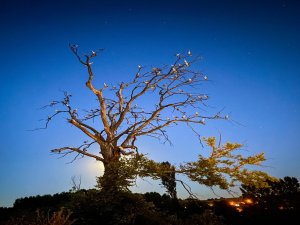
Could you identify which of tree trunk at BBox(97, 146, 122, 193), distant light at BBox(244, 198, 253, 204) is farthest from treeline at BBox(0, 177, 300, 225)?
tree trunk at BBox(97, 146, 122, 193)

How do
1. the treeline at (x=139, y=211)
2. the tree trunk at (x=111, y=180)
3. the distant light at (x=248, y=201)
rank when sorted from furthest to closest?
the distant light at (x=248, y=201) → the tree trunk at (x=111, y=180) → the treeline at (x=139, y=211)

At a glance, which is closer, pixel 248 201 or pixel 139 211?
pixel 139 211

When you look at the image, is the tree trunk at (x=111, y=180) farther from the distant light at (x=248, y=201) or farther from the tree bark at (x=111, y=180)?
the distant light at (x=248, y=201)

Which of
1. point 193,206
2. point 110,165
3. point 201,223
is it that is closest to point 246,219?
point 201,223

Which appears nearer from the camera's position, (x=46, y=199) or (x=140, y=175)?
(x=140, y=175)

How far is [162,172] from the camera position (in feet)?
31.3

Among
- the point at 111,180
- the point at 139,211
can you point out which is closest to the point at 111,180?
the point at 111,180

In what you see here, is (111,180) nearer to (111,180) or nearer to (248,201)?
(111,180)

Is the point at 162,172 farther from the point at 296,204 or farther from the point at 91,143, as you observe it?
the point at 296,204

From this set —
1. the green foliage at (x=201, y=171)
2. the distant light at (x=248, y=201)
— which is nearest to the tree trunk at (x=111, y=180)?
the green foliage at (x=201, y=171)

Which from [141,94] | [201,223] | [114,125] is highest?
[141,94]

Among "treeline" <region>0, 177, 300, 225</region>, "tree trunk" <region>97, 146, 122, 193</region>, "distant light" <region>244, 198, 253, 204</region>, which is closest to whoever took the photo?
"treeline" <region>0, 177, 300, 225</region>

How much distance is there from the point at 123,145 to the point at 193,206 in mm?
4268

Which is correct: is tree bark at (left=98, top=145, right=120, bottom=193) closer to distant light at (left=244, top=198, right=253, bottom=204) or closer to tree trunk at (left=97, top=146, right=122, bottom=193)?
tree trunk at (left=97, top=146, right=122, bottom=193)
